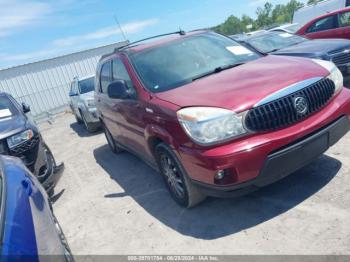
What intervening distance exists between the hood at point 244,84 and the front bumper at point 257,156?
0.37 metres

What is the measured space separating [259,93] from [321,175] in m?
1.42

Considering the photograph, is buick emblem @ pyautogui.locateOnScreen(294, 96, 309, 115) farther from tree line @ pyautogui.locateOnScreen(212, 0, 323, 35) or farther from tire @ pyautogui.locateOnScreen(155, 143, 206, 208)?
tree line @ pyautogui.locateOnScreen(212, 0, 323, 35)

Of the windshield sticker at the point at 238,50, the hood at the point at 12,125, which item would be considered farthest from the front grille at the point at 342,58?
the hood at the point at 12,125

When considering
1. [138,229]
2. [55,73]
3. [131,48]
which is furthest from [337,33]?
[55,73]

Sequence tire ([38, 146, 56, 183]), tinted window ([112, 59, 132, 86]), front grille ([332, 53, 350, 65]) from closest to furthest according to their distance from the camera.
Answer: tinted window ([112, 59, 132, 86]) < tire ([38, 146, 56, 183]) < front grille ([332, 53, 350, 65])

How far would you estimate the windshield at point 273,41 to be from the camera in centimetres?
841

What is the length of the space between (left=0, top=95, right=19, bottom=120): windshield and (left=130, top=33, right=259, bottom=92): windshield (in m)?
2.76

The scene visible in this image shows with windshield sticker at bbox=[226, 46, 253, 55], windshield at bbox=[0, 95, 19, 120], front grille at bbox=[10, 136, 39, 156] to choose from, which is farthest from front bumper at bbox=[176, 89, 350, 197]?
windshield at bbox=[0, 95, 19, 120]

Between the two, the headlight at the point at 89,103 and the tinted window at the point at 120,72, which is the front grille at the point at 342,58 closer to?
the tinted window at the point at 120,72

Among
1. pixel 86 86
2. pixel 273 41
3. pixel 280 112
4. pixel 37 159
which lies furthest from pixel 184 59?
pixel 86 86

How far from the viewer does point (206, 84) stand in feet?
12.2

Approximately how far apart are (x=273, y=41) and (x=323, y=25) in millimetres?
2495

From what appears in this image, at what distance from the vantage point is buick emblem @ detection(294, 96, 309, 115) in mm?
3285

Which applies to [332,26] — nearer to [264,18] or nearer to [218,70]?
[218,70]
